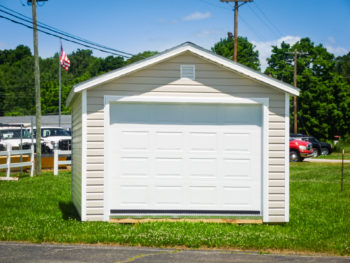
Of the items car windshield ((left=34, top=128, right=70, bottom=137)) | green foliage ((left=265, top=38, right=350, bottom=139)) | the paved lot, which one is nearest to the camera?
the paved lot

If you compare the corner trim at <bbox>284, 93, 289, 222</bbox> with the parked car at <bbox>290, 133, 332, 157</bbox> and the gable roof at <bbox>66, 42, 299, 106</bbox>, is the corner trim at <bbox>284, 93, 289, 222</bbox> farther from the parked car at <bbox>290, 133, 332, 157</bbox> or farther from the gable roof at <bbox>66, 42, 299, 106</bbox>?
the parked car at <bbox>290, 133, 332, 157</bbox>

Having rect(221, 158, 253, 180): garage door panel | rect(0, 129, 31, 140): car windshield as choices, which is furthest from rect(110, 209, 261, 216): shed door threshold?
rect(0, 129, 31, 140): car windshield

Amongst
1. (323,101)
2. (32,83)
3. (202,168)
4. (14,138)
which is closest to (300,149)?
(14,138)

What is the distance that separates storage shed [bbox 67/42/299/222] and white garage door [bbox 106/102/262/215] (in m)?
0.02

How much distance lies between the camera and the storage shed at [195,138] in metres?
10.3

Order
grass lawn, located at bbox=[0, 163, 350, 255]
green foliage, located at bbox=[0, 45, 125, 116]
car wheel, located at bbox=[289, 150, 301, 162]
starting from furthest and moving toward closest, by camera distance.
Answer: green foliage, located at bbox=[0, 45, 125, 116] < car wheel, located at bbox=[289, 150, 301, 162] < grass lawn, located at bbox=[0, 163, 350, 255]

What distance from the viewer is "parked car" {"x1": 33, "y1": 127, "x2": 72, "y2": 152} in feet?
86.7

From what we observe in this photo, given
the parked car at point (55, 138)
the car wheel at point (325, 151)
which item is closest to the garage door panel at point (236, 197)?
the parked car at point (55, 138)

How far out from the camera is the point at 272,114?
10430mm

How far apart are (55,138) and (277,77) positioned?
41349mm

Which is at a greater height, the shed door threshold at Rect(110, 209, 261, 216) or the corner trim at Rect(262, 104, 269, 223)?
the corner trim at Rect(262, 104, 269, 223)

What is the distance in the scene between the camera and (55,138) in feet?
91.0

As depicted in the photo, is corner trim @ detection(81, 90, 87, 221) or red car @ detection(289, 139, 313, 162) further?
red car @ detection(289, 139, 313, 162)

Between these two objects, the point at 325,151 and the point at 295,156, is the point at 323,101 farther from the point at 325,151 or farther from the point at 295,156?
the point at 295,156
